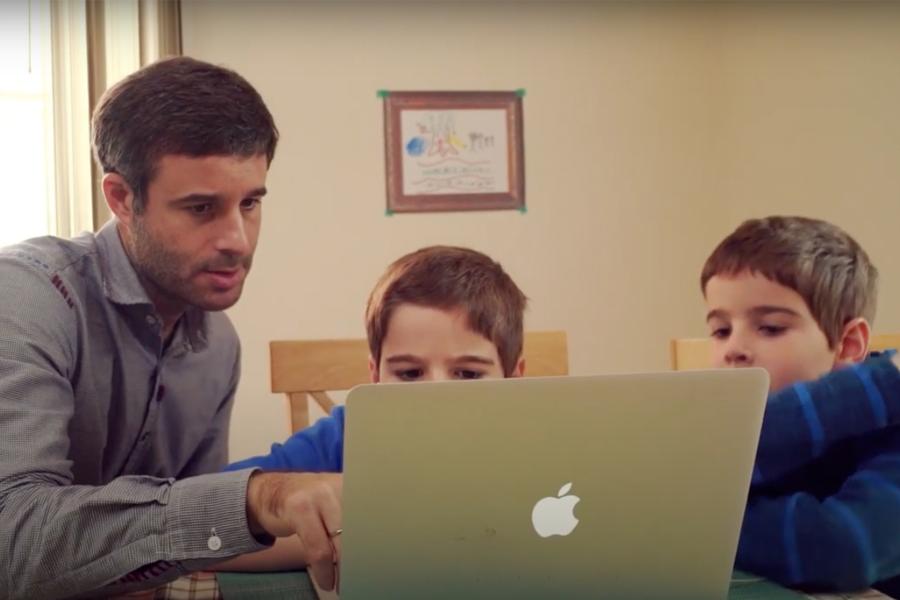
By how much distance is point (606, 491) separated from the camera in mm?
716

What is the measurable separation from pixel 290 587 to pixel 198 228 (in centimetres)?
62

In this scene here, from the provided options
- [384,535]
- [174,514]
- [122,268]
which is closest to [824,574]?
[384,535]

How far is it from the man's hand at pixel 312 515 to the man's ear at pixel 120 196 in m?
0.68

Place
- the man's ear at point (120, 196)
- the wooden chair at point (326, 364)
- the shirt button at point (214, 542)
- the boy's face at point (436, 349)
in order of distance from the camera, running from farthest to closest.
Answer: the wooden chair at point (326, 364)
the man's ear at point (120, 196)
the boy's face at point (436, 349)
the shirt button at point (214, 542)

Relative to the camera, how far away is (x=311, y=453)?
129cm

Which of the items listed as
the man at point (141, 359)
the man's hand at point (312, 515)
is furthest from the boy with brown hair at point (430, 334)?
the man's hand at point (312, 515)

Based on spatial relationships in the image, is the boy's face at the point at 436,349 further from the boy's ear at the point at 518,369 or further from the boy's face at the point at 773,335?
the boy's face at the point at 773,335

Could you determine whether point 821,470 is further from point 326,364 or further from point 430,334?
point 326,364

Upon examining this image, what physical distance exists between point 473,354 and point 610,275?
6.53ft

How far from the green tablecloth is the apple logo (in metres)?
0.24

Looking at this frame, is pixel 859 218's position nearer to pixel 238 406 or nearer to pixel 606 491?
pixel 238 406

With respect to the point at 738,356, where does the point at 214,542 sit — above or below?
below

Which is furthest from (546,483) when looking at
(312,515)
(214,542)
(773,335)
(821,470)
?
(773,335)

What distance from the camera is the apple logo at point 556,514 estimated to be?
28.0 inches
